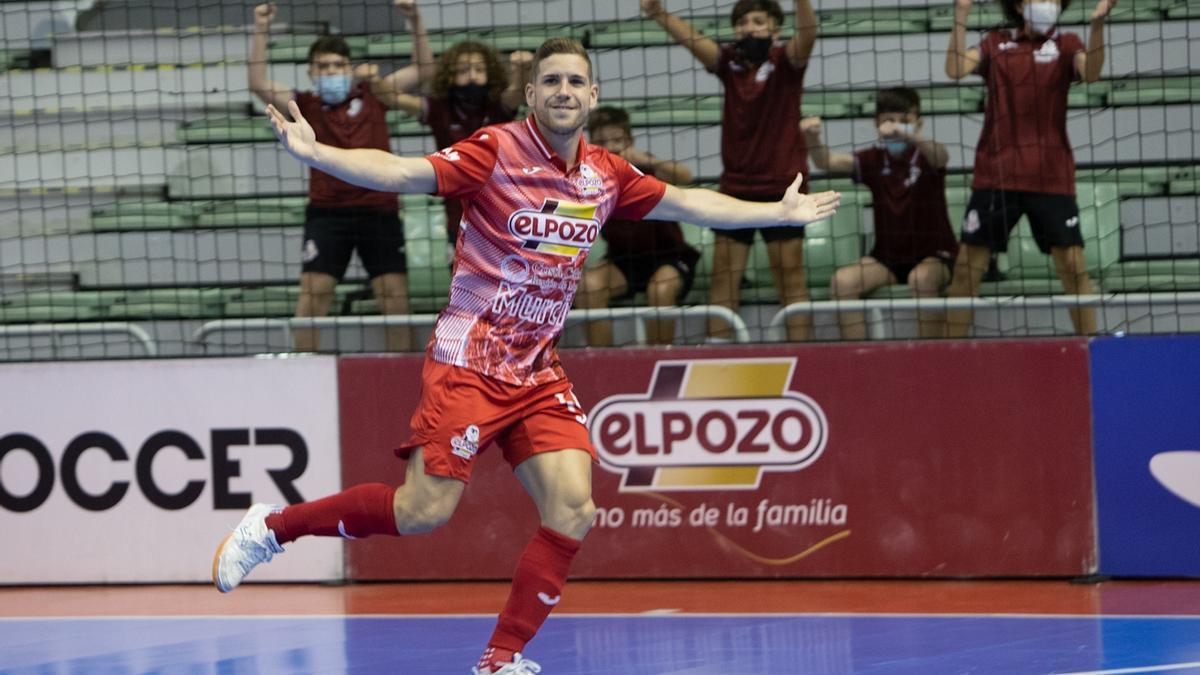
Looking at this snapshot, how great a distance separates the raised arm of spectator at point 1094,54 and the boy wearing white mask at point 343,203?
11.1ft

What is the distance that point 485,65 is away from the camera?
836 centimetres

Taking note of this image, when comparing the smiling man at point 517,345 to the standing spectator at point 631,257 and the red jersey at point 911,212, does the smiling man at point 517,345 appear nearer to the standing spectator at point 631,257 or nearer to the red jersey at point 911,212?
the standing spectator at point 631,257

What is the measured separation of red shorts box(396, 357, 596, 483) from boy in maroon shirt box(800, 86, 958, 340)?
2.97 metres

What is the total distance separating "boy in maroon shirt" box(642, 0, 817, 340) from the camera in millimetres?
8016

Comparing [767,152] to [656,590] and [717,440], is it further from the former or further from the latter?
[656,590]

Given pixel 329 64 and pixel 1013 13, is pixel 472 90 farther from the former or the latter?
pixel 1013 13

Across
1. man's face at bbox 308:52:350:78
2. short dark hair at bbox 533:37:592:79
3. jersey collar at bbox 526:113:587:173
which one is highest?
man's face at bbox 308:52:350:78

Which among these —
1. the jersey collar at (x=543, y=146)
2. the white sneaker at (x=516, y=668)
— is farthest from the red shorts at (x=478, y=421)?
the jersey collar at (x=543, y=146)

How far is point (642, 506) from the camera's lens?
7770mm

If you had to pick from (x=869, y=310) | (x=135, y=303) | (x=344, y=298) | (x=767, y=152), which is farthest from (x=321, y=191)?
(x=869, y=310)

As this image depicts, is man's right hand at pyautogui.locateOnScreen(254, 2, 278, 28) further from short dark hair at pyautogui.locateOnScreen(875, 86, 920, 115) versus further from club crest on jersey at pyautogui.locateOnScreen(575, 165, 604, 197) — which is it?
club crest on jersey at pyautogui.locateOnScreen(575, 165, 604, 197)

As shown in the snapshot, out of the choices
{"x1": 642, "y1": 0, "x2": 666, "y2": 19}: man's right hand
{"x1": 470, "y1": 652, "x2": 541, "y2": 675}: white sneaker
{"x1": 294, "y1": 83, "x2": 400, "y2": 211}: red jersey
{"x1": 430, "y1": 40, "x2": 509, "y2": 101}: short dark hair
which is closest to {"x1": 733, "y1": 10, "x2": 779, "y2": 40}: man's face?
{"x1": 642, "y1": 0, "x2": 666, "y2": 19}: man's right hand

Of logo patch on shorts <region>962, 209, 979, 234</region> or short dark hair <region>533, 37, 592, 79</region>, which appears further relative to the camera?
logo patch on shorts <region>962, 209, 979, 234</region>

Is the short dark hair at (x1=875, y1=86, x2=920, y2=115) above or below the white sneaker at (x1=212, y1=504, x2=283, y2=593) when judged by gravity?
above
